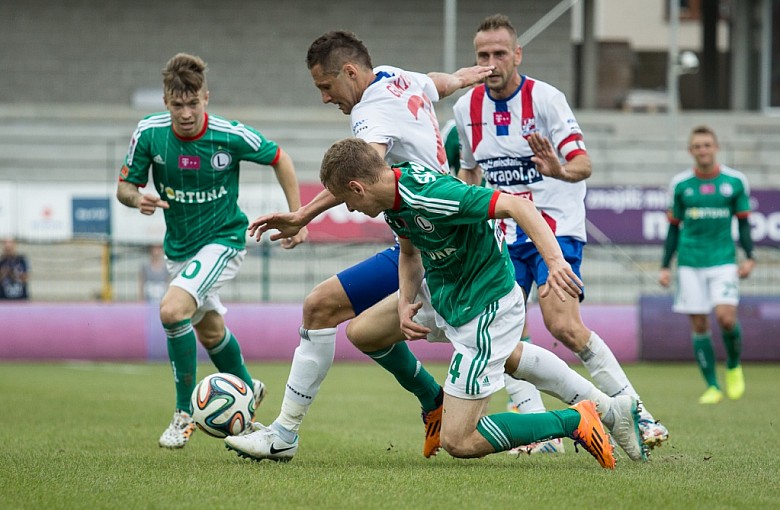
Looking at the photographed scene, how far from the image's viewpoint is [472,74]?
630cm

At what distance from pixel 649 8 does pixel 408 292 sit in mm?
31168

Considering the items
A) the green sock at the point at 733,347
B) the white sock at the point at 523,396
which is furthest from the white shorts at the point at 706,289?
the white sock at the point at 523,396

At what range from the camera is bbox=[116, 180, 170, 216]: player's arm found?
638cm

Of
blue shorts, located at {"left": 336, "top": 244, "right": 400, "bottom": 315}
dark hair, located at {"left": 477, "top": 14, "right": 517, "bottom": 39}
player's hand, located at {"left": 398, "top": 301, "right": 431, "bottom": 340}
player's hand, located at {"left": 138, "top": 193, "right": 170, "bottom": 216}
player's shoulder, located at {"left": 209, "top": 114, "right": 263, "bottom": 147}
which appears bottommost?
player's hand, located at {"left": 398, "top": 301, "right": 431, "bottom": 340}

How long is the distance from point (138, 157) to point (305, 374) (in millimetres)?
2066

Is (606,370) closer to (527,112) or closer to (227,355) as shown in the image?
(527,112)

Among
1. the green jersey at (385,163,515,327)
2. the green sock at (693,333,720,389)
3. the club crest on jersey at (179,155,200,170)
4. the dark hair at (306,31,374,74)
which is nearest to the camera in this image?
the green jersey at (385,163,515,327)

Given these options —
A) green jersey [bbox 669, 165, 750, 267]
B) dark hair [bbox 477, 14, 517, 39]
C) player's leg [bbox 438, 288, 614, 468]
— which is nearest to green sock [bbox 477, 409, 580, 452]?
player's leg [bbox 438, 288, 614, 468]

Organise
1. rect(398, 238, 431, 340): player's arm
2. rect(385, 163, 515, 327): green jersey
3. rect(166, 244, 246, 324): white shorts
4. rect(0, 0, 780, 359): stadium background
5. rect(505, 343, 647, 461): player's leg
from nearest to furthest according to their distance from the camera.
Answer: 1. rect(385, 163, 515, 327): green jersey
2. rect(398, 238, 431, 340): player's arm
3. rect(505, 343, 647, 461): player's leg
4. rect(166, 244, 246, 324): white shorts
5. rect(0, 0, 780, 359): stadium background

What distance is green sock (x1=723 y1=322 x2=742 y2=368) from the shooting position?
10688 millimetres

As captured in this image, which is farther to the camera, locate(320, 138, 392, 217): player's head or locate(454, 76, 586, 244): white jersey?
locate(454, 76, 586, 244): white jersey

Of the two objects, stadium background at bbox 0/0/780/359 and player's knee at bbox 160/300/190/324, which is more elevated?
stadium background at bbox 0/0/780/359

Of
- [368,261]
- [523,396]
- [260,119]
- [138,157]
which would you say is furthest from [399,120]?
[260,119]

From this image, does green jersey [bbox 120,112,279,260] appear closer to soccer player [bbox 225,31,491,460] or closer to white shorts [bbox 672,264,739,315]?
soccer player [bbox 225,31,491,460]
